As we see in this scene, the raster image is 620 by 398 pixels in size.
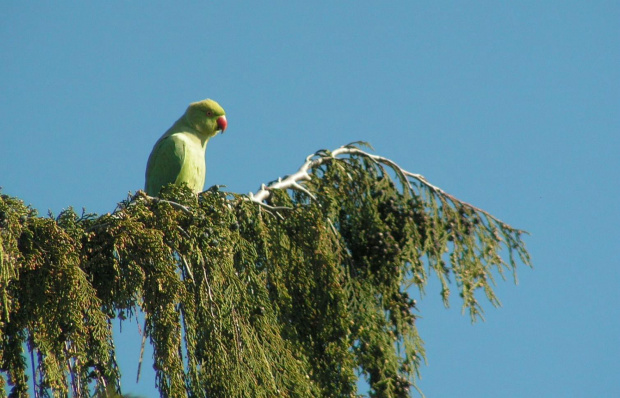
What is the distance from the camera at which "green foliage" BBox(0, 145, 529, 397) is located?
336cm

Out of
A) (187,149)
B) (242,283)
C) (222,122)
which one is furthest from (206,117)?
(242,283)

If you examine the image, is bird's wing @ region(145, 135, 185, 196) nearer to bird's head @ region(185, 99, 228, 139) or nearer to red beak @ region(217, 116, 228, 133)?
bird's head @ region(185, 99, 228, 139)

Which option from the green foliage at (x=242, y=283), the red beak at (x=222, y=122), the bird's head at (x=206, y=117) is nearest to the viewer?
the green foliage at (x=242, y=283)

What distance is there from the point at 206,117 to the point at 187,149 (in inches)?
23.4

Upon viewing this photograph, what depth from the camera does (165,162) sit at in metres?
6.48

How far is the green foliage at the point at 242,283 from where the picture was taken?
3361 millimetres

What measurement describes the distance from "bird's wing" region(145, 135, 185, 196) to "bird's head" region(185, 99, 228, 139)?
405mm

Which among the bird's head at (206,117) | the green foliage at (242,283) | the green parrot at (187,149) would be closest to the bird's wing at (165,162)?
the green parrot at (187,149)

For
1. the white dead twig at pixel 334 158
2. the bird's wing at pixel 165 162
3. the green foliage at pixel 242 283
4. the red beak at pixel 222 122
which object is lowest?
the green foliage at pixel 242 283

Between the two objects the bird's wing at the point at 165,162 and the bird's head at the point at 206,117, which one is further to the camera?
→ the bird's head at the point at 206,117

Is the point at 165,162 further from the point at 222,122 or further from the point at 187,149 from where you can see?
the point at 222,122

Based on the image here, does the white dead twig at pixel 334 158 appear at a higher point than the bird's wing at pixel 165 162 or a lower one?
lower

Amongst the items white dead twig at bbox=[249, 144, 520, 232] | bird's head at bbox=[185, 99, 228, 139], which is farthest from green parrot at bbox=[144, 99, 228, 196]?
white dead twig at bbox=[249, 144, 520, 232]

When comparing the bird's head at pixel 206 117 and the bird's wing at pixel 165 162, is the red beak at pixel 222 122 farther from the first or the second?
the bird's wing at pixel 165 162
